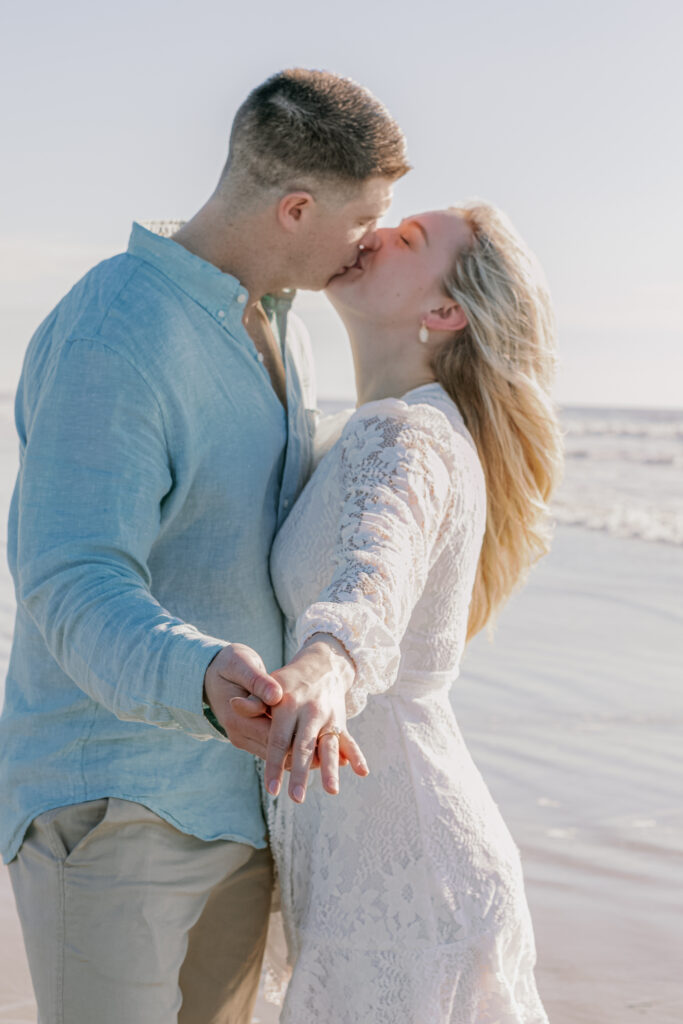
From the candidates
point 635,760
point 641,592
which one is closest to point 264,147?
point 635,760

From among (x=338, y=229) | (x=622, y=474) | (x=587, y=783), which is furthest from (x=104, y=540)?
(x=622, y=474)

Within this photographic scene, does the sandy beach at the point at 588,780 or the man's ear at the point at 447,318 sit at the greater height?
the man's ear at the point at 447,318

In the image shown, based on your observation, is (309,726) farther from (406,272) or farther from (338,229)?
(406,272)

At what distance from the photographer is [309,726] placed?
1533 millimetres

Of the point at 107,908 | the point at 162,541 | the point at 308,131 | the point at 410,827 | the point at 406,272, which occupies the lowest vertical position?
the point at 107,908

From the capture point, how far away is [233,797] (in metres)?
2.36

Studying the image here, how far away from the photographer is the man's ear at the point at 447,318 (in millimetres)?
2629

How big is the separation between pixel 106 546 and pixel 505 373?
1053mm

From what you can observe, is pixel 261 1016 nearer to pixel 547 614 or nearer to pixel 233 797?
pixel 233 797

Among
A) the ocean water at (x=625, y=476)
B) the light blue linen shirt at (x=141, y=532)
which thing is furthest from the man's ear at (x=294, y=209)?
the ocean water at (x=625, y=476)

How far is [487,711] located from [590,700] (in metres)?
0.63

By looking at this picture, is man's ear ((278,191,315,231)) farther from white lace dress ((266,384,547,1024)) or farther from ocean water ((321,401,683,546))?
ocean water ((321,401,683,546))

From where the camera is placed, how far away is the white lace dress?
216cm

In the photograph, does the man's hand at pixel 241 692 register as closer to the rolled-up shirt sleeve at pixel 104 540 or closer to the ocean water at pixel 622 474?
the rolled-up shirt sleeve at pixel 104 540
